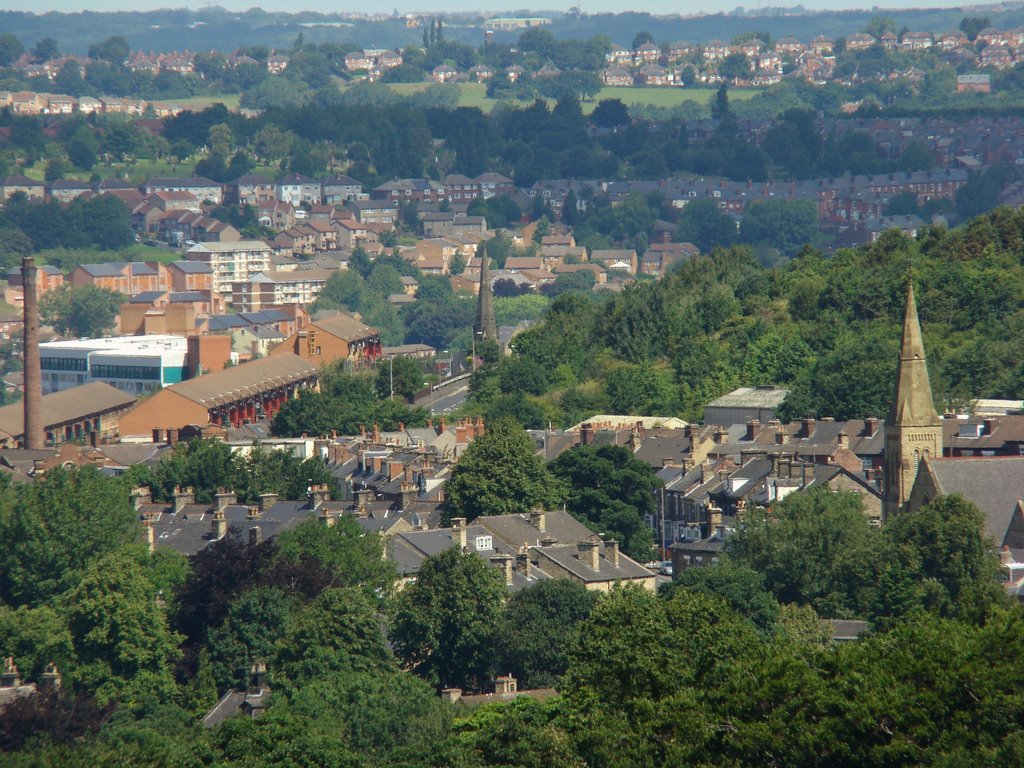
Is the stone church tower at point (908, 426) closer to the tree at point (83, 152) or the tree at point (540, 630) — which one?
the tree at point (540, 630)

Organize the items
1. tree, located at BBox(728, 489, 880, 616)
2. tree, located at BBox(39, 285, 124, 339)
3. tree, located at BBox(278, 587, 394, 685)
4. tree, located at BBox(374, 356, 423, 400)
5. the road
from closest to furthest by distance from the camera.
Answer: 1. tree, located at BBox(278, 587, 394, 685)
2. tree, located at BBox(728, 489, 880, 616)
3. the road
4. tree, located at BBox(374, 356, 423, 400)
5. tree, located at BBox(39, 285, 124, 339)

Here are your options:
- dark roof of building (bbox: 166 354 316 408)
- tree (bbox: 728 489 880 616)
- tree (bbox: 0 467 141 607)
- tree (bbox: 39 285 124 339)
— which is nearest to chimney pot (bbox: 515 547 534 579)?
tree (bbox: 728 489 880 616)

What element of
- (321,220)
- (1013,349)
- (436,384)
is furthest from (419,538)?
(321,220)

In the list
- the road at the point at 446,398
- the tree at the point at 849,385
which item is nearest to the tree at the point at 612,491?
the tree at the point at 849,385

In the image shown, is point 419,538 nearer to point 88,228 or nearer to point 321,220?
point 88,228

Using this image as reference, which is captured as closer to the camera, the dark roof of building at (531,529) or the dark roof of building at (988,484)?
the dark roof of building at (988,484)

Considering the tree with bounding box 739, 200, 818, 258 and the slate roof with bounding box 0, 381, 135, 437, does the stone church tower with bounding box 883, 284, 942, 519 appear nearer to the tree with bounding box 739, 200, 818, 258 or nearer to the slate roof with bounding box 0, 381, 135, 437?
the slate roof with bounding box 0, 381, 135, 437
